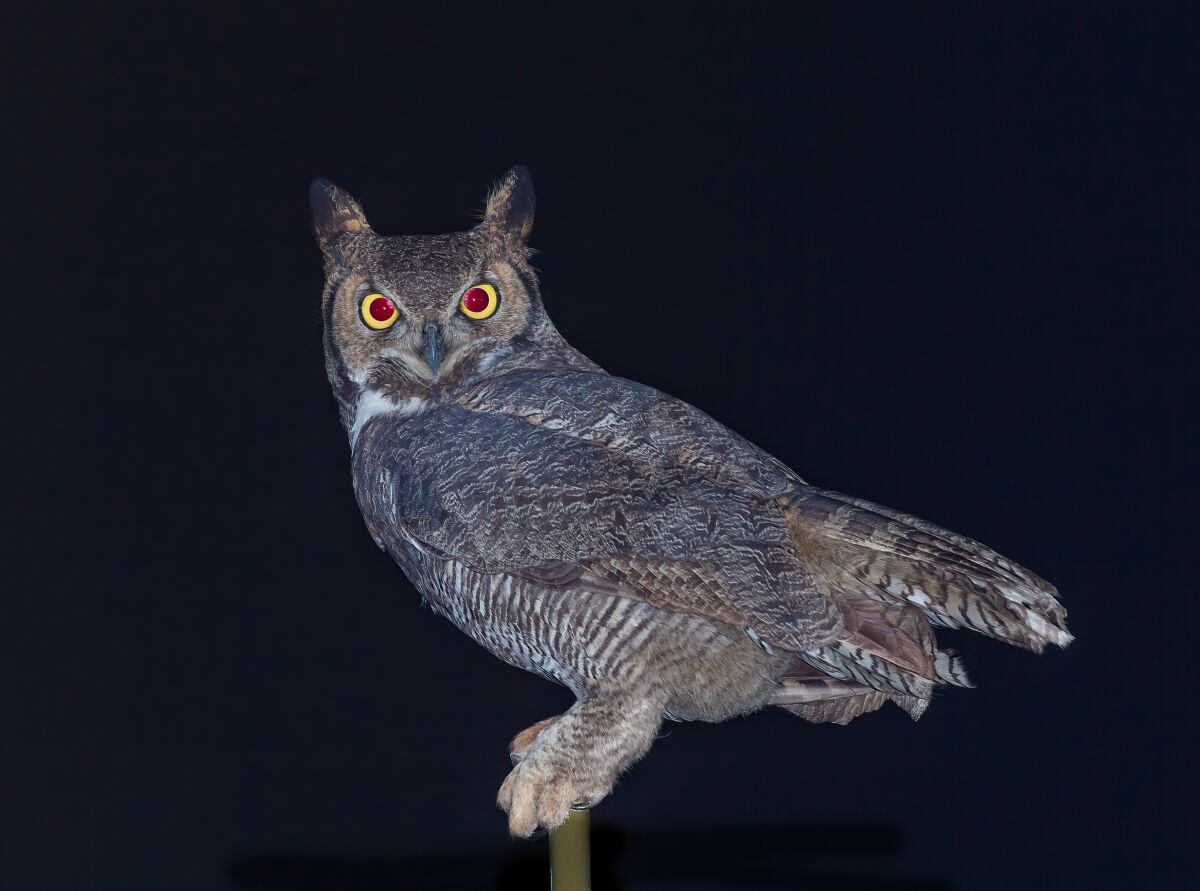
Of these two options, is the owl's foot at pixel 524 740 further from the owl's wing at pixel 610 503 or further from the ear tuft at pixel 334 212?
the ear tuft at pixel 334 212

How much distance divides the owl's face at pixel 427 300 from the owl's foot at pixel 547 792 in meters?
0.56

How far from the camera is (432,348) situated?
7.29 ft

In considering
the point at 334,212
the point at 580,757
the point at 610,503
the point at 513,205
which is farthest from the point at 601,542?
the point at 334,212

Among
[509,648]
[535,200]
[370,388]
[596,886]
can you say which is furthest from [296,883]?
[535,200]

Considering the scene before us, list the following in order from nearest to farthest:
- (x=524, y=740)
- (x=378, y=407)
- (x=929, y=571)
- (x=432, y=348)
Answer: (x=929, y=571) < (x=432, y=348) < (x=378, y=407) < (x=524, y=740)

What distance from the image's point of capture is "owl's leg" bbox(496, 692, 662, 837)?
2135mm

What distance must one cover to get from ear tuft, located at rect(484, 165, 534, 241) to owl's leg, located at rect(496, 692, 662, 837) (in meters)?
0.71

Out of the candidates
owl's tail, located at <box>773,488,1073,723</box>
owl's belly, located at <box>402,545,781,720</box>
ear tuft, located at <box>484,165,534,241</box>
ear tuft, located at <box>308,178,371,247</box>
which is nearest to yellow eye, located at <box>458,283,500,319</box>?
ear tuft, located at <box>484,165,534,241</box>

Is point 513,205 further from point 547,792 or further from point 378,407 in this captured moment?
point 547,792

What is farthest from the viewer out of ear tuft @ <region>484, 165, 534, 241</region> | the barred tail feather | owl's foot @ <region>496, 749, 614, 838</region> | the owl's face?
ear tuft @ <region>484, 165, 534, 241</region>

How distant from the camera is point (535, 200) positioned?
7.94 feet

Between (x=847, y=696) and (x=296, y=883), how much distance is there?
1015mm

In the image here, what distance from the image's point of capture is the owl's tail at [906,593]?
2033mm

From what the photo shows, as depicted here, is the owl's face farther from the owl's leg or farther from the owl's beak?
the owl's leg
